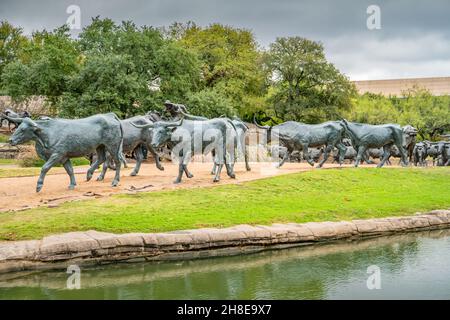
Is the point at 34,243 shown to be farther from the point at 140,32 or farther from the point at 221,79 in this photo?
the point at 221,79

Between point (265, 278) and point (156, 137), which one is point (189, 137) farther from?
point (265, 278)

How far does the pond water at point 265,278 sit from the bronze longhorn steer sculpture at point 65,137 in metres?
4.99

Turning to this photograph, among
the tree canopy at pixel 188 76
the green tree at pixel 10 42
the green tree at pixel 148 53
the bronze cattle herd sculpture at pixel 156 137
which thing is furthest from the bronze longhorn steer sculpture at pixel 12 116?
the green tree at pixel 10 42

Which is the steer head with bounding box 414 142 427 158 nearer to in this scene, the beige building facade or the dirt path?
the dirt path

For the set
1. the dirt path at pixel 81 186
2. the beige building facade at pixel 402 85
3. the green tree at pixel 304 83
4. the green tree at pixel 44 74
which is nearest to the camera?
the dirt path at pixel 81 186

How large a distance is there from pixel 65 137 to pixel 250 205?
4.75 meters

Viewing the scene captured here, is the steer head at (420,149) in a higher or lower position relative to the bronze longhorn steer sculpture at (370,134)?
lower

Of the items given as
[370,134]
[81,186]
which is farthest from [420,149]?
[81,186]

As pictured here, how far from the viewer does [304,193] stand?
46.6 ft

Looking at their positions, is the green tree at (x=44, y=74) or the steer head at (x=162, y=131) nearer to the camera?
the steer head at (x=162, y=131)

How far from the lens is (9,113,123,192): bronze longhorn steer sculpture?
12.6 meters

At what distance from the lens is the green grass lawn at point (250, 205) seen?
391 inches

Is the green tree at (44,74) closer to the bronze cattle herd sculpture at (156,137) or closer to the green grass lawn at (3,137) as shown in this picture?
the green grass lawn at (3,137)
